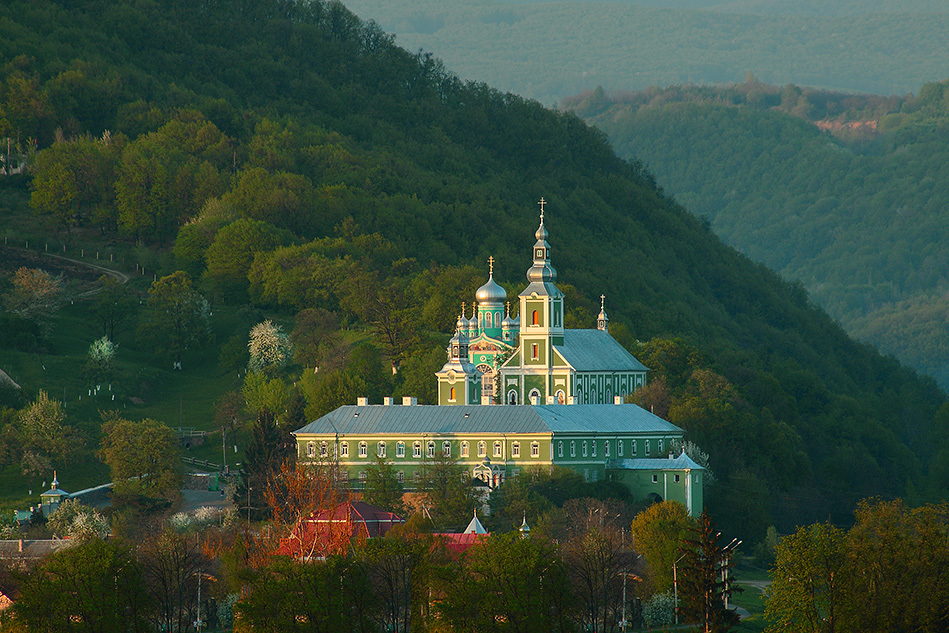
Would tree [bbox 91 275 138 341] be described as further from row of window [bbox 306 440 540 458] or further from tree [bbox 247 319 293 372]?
row of window [bbox 306 440 540 458]

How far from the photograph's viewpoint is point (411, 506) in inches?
4459

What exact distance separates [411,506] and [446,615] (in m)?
33.5

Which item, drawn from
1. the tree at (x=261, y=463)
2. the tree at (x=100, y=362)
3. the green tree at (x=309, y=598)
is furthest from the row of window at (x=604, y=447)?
the green tree at (x=309, y=598)

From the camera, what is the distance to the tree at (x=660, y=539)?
313 feet

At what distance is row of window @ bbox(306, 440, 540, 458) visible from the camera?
4729 inches

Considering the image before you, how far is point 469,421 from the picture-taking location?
122188mm

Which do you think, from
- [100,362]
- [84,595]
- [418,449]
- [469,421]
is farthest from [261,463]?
[84,595]

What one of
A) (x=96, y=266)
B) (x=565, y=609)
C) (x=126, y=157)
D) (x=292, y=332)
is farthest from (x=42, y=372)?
(x=565, y=609)

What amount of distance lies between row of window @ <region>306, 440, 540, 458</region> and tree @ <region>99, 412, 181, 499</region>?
834cm

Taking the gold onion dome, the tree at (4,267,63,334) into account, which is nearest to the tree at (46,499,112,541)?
the gold onion dome

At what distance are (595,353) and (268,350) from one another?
24797mm

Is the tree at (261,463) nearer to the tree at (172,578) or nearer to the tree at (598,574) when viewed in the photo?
the tree at (172,578)

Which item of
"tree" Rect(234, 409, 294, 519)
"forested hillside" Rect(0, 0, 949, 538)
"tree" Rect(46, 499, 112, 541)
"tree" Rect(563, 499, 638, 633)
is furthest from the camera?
"forested hillside" Rect(0, 0, 949, 538)

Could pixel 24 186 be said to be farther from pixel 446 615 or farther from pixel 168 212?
pixel 446 615
